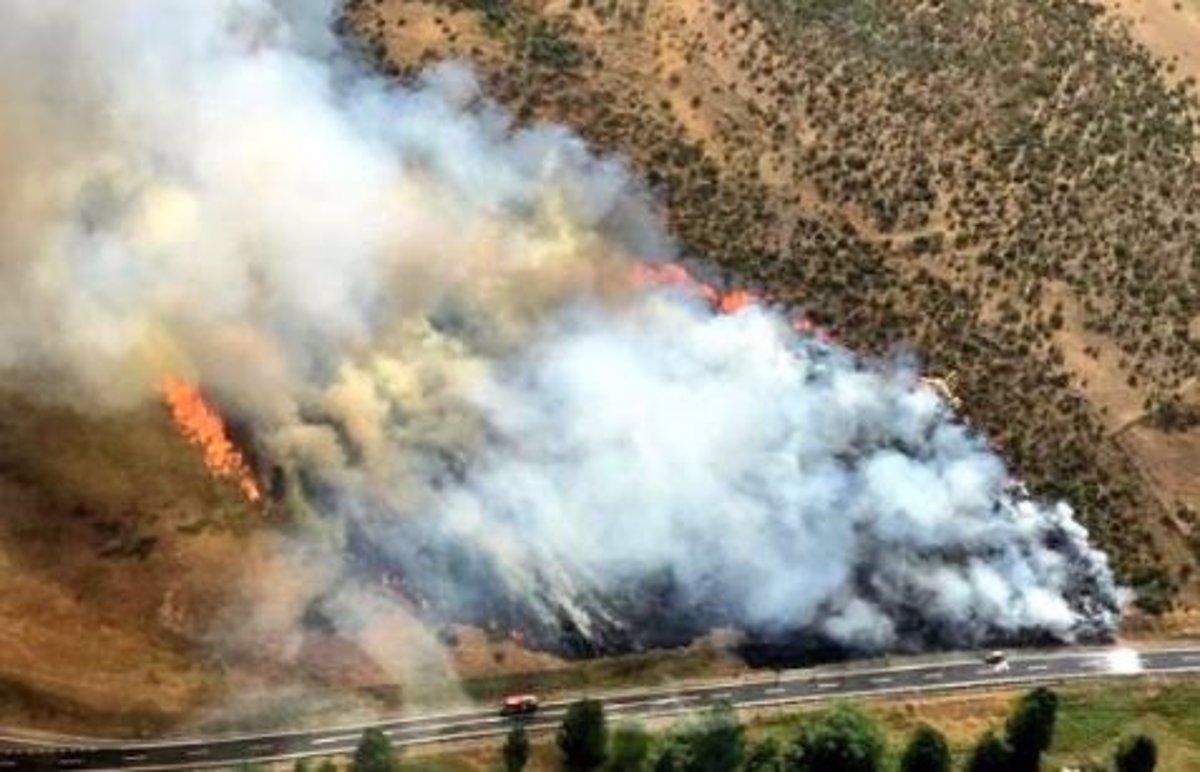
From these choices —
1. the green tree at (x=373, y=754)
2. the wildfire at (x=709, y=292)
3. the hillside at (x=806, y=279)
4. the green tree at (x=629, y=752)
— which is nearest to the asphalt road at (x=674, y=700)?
the hillside at (x=806, y=279)

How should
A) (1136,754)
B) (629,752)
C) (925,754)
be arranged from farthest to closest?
(1136,754), (629,752), (925,754)

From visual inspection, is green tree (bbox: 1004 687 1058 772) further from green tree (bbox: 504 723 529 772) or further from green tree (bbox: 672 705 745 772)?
green tree (bbox: 504 723 529 772)

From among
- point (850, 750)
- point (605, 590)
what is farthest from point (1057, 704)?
point (605, 590)

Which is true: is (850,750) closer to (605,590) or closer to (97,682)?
(605,590)

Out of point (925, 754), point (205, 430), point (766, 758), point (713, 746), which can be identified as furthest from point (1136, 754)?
point (205, 430)

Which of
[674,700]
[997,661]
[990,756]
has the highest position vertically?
[674,700]

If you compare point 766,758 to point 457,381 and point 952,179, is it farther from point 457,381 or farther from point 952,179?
point 952,179

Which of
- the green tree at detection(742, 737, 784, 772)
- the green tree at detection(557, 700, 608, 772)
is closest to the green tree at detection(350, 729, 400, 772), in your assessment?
the green tree at detection(557, 700, 608, 772)
